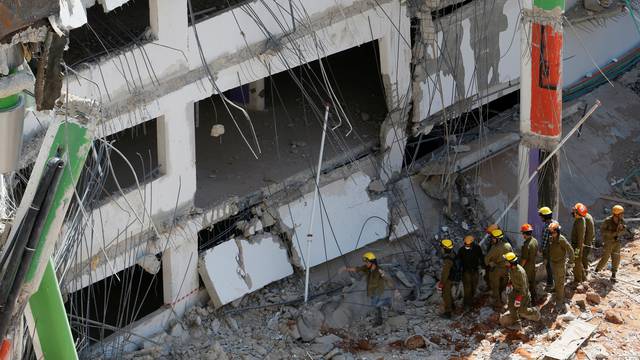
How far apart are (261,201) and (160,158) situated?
1.77 meters

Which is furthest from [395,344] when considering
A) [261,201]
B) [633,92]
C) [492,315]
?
[633,92]

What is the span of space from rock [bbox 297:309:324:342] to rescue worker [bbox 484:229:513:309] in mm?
2241

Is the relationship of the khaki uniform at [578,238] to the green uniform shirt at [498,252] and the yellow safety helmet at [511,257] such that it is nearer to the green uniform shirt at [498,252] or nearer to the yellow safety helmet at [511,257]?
the green uniform shirt at [498,252]

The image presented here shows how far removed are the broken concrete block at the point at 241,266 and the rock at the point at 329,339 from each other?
4.09 feet

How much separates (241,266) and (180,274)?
852 millimetres

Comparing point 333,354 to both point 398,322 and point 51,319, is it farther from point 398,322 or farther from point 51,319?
point 51,319

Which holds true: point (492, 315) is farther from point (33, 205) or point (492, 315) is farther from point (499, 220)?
point (33, 205)

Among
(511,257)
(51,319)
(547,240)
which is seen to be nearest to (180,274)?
(511,257)

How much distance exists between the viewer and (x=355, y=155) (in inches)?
710

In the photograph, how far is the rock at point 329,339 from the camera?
53.2 ft

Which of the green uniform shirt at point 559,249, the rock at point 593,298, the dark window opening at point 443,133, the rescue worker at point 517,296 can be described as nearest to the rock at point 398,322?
the rescue worker at point 517,296

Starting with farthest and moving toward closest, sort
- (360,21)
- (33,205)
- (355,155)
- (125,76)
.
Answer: (355,155) < (360,21) < (125,76) < (33,205)

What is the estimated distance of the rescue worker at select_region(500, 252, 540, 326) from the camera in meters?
14.9

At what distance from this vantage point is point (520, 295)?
15.1m
